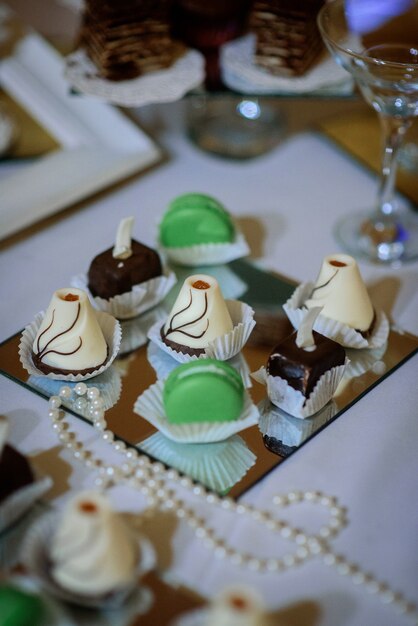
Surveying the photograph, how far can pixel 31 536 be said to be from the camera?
0.69 m

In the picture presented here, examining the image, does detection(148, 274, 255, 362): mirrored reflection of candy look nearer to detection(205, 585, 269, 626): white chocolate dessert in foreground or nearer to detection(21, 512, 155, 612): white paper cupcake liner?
detection(21, 512, 155, 612): white paper cupcake liner

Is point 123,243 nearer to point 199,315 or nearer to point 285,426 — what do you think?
point 199,315

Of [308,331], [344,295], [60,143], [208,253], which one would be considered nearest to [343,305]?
[344,295]

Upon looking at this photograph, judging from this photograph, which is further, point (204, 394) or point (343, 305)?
point (343, 305)

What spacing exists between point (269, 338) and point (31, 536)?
0.40m

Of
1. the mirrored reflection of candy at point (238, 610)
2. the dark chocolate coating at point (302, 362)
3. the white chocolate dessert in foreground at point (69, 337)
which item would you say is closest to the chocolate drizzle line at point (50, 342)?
the white chocolate dessert in foreground at point (69, 337)

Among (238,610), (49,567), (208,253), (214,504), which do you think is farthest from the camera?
(208,253)

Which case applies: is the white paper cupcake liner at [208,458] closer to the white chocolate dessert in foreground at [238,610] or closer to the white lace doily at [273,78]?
the white chocolate dessert in foreground at [238,610]

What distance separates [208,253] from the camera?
1092mm

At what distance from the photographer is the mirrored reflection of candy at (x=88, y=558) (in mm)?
646

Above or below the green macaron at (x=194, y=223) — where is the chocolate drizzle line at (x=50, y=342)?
above

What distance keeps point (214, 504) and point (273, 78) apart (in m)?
0.69

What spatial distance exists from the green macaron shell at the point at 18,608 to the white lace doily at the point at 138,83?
0.72m

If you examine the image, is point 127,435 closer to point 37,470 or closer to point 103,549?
point 37,470
